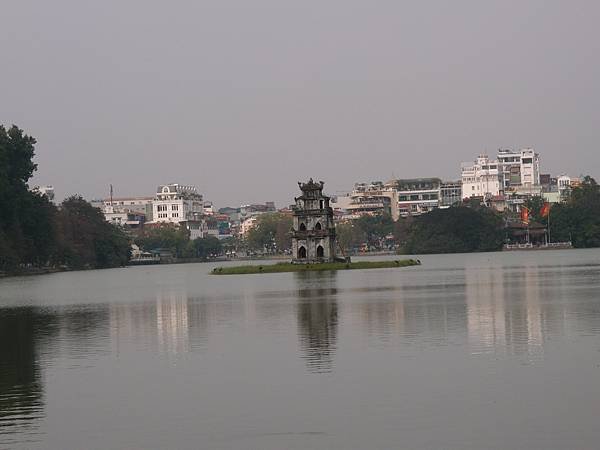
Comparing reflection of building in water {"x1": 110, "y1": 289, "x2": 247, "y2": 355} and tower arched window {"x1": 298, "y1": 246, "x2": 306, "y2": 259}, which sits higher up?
tower arched window {"x1": 298, "y1": 246, "x2": 306, "y2": 259}

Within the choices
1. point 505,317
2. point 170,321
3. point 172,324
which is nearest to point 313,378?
point 505,317

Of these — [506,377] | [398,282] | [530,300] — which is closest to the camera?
[506,377]

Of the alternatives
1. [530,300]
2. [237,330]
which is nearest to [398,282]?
[530,300]

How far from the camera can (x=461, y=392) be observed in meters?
27.8

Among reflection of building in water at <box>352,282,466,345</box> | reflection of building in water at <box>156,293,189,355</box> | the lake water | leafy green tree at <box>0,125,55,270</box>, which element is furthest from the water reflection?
leafy green tree at <box>0,125,55,270</box>

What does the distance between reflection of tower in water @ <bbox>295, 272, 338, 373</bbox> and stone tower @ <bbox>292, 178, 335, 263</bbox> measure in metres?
49.3

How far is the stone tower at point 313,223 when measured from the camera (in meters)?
131

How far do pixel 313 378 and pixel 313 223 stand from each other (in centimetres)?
10051

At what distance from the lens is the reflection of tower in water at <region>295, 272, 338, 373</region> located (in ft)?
116

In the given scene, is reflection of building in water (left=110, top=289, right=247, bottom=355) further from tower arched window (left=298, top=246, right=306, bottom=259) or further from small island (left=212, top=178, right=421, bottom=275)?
tower arched window (left=298, top=246, right=306, bottom=259)

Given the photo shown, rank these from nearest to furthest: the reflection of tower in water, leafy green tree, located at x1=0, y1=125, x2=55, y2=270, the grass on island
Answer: the reflection of tower in water → the grass on island → leafy green tree, located at x1=0, y1=125, x2=55, y2=270

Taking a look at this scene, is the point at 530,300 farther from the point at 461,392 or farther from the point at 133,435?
the point at 133,435

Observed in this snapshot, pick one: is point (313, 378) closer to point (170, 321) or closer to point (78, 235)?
point (170, 321)

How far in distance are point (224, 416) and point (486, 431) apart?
5.98 m
